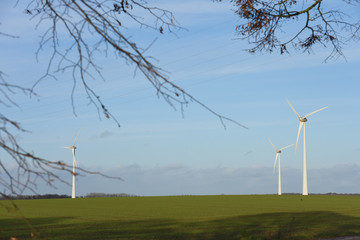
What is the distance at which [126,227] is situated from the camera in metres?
29.8

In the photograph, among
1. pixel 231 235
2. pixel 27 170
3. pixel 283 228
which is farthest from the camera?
pixel 283 228

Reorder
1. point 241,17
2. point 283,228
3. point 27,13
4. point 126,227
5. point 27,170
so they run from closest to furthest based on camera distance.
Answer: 1. point 27,170
2. point 27,13
3. point 241,17
4. point 283,228
5. point 126,227

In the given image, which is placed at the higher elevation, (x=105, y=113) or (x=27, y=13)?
(x=27, y=13)

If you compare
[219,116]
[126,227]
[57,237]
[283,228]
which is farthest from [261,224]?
[219,116]

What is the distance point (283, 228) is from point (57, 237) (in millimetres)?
12033

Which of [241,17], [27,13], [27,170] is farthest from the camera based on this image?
[241,17]

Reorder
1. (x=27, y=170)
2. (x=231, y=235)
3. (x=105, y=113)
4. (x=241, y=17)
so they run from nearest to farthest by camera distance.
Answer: (x=27, y=170) → (x=105, y=113) → (x=241, y=17) → (x=231, y=235)

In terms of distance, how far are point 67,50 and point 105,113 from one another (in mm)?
947

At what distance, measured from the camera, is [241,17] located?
19328 mm

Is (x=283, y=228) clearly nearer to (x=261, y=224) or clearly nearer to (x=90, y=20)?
(x=261, y=224)

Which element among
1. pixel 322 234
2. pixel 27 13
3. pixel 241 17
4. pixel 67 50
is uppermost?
pixel 241 17

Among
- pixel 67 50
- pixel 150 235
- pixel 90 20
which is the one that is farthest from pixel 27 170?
pixel 150 235

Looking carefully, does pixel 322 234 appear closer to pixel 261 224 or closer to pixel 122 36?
pixel 261 224

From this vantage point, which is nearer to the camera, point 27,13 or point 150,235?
point 27,13
